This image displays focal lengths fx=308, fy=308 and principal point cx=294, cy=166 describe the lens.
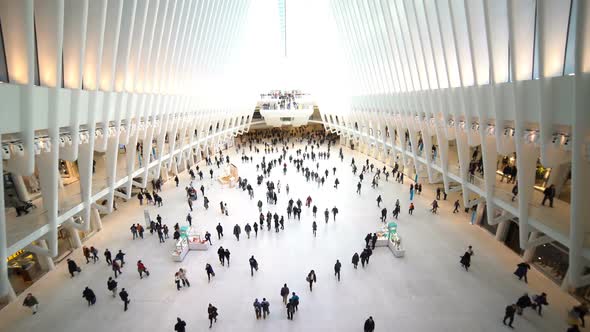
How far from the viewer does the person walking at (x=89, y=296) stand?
367 inches

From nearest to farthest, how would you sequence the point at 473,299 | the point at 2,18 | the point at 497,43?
the point at 2,18, the point at 497,43, the point at 473,299

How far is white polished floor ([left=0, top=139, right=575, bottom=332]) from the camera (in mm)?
8664

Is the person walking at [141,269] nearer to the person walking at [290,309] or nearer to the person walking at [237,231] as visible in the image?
the person walking at [237,231]

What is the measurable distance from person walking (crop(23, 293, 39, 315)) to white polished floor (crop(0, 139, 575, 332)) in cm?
19

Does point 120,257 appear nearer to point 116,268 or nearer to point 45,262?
point 116,268

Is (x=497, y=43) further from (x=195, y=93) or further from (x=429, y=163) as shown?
(x=195, y=93)

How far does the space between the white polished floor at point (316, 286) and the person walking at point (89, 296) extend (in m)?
0.20

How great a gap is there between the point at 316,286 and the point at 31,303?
858 centimetres

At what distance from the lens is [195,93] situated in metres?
20.8

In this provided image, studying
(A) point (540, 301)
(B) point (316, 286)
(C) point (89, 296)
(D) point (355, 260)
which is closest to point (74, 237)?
(C) point (89, 296)

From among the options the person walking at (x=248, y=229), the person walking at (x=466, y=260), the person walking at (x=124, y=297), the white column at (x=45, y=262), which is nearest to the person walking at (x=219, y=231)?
the person walking at (x=248, y=229)

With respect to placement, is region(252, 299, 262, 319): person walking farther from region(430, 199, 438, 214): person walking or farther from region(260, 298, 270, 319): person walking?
region(430, 199, 438, 214): person walking

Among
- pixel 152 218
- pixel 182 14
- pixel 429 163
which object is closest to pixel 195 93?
pixel 182 14

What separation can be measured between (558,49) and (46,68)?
12060 millimetres
